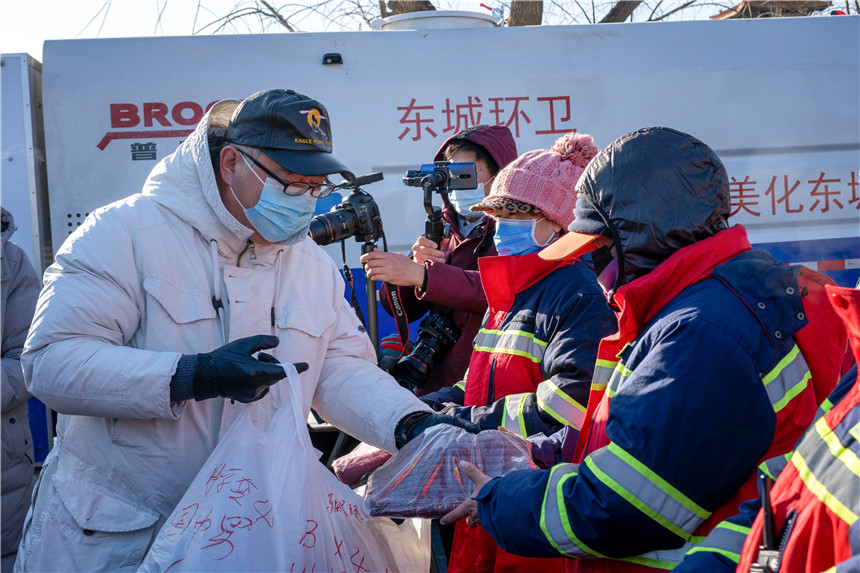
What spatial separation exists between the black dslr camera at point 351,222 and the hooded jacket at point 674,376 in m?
1.41

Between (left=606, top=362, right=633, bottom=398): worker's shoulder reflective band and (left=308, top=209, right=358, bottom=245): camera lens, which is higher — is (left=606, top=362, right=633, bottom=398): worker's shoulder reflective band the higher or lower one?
the lower one

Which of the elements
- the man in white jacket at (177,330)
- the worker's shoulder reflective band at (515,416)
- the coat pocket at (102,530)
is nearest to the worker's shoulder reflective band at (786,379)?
the worker's shoulder reflective band at (515,416)

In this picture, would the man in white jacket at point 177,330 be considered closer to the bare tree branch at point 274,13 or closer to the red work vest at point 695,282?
the red work vest at point 695,282

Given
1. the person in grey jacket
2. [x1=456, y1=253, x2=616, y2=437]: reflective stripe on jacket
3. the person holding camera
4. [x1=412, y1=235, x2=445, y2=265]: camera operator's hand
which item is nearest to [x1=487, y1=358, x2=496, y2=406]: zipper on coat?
[x1=456, y1=253, x2=616, y2=437]: reflective stripe on jacket

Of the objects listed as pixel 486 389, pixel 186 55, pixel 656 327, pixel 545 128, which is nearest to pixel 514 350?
pixel 486 389

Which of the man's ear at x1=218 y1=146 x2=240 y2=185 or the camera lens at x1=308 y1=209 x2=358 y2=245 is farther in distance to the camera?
the camera lens at x1=308 y1=209 x2=358 y2=245

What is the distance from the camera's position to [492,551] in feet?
7.34

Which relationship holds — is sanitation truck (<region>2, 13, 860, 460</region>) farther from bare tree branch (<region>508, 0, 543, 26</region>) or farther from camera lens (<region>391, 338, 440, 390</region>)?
bare tree branch (<region>508, 0, 543, 26</region>)

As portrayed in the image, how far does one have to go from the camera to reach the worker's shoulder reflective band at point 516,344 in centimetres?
228

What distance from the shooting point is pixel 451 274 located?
3.15 m

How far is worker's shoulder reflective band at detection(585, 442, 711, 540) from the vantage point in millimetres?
1413

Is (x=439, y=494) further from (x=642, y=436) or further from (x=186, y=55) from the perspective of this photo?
(x=186, y=55)

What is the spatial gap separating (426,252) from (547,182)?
38.0 inches

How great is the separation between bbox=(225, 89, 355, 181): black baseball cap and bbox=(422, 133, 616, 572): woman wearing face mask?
1.91 feet
